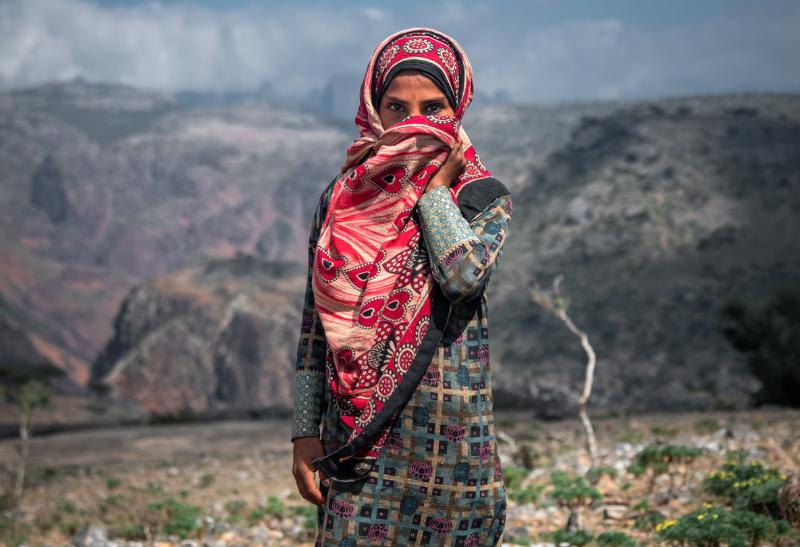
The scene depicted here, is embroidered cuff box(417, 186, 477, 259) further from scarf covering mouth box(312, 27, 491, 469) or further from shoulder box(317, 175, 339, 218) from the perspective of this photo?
shoulder box(317, 175, 339, 218)

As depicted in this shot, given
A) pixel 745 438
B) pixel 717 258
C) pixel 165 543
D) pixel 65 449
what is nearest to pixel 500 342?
pixel 717 258

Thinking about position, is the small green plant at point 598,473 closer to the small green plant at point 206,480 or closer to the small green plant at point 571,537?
the small green plant at point 571,537

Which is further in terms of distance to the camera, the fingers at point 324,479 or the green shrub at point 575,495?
the green shrub at point 575,495

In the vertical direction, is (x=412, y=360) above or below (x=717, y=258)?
below

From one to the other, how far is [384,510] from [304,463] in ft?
0.93

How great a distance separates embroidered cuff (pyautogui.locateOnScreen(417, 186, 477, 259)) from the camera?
1977 mm

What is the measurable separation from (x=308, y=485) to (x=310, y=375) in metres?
0.30

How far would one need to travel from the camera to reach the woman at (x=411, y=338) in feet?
6.60

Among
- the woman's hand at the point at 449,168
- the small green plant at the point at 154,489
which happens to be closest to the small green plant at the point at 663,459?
the woman's hand at the point at 449,168

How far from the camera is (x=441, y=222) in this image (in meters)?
2.00

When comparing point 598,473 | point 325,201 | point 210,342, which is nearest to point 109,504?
point 598,473

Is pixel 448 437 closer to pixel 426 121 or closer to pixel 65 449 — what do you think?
pixel 426 121

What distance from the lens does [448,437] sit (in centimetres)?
204

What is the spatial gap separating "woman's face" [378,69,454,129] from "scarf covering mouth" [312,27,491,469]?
0.05 metres
